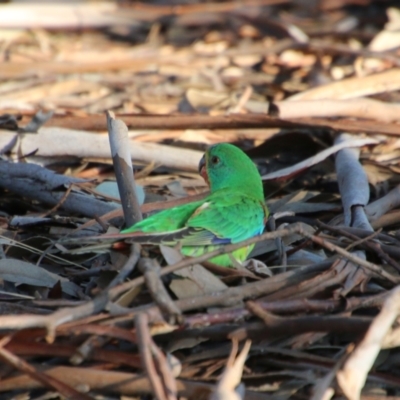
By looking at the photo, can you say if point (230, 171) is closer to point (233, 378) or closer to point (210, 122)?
point (210, 122)

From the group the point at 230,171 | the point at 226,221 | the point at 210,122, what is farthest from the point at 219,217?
the point at 210,122

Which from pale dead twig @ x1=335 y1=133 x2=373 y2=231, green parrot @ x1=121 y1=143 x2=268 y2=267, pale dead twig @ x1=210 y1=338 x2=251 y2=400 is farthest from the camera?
pale dead twig @ x1=335 y1=133 x2=373 y2=231

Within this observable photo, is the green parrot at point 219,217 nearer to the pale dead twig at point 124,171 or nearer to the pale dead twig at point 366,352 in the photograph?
the pale dead twig at point 124,171

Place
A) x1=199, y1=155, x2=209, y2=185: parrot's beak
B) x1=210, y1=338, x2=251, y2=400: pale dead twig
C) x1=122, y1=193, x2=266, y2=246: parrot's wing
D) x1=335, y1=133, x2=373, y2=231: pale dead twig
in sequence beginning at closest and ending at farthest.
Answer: x1=210, y1=338, x2=251, y2=400: pale dead twig → x1=122, y1=193, x2=266, y2=246: parrot's wing → x1=335, y1=133, x2=373, y2=231: pale dead twig → x1=199, y1=155, x2=209, y2=185: parrot's beak

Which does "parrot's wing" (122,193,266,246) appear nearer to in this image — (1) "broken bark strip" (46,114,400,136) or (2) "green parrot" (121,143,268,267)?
(2) "green parrot" (121,143,268,267)

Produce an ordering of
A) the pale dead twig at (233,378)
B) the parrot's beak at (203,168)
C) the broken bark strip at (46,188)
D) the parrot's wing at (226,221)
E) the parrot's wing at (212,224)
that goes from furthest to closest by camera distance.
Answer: the parrot's beak at (203,168) → the broken bark strip at (46,188) → the parrot's wing at (226,221) → the parrot's wing at (212,224) → the pale dead twig at (233,378)

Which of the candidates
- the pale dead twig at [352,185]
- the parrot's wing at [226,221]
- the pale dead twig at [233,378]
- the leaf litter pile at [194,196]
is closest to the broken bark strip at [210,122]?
the leaf litter pile at [194,196]

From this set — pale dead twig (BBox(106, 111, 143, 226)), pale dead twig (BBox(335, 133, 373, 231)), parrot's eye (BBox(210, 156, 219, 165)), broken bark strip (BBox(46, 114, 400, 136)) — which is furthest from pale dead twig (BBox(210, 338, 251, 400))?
broken bark strip (BBox(46, 114, 400, 136))

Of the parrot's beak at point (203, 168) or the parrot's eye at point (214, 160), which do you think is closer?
the parrot's eye at point (214, 160)
